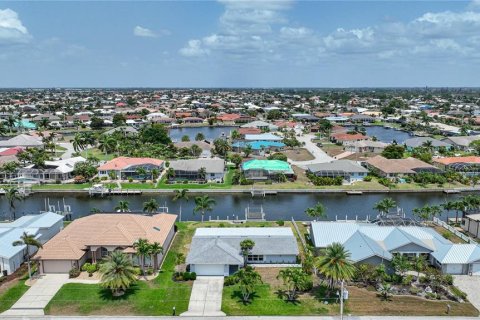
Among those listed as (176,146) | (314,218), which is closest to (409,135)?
(176,146)

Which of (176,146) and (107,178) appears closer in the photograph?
(107,178)

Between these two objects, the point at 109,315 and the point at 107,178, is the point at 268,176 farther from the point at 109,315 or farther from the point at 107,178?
the point at 109,315

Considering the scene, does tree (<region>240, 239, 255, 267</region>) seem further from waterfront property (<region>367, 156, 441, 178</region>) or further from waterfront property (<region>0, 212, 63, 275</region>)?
waterfront property (<region>367, 156, 441, 178</region>)

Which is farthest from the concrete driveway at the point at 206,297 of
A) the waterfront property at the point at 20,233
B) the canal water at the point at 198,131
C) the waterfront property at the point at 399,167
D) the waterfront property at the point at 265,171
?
the canal water at the point at 198,131

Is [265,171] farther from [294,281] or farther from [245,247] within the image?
[294,281]

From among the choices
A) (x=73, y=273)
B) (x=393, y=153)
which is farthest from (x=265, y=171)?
(x=73, y=273)

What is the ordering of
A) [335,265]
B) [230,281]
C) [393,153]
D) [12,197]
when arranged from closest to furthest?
[335,265] < [230,281] < [12,197] < [393,153]
